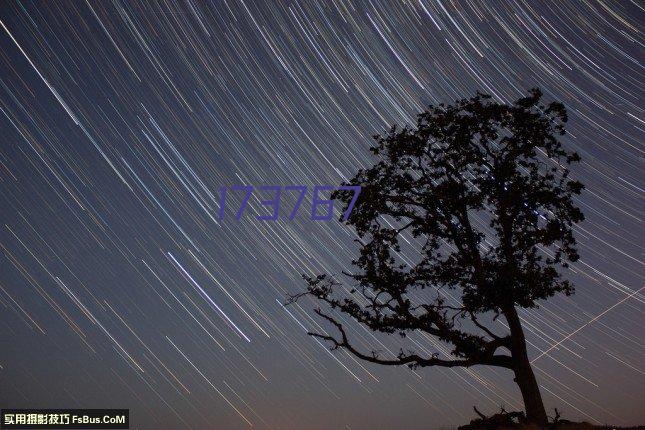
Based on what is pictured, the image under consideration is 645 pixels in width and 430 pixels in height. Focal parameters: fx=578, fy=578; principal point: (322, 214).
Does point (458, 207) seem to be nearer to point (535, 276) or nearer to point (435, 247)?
point (435, 247)

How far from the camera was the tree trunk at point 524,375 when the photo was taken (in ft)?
38.7

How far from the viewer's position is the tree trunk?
38.7 feet

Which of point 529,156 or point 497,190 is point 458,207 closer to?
point 497,190

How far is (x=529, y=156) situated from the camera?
13.0 meters

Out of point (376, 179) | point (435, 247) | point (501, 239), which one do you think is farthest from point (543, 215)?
point (376, 179)

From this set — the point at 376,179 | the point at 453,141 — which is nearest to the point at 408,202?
the point at 376,179

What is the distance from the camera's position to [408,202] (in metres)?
13.3

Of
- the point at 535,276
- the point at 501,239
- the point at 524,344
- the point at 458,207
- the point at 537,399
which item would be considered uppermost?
the point at 458,207

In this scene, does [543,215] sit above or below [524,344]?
above

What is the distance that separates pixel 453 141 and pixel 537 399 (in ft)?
19.1

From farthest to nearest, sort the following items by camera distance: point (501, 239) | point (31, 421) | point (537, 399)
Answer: point (31, 421) < point (501, 239) < point (537, 399)

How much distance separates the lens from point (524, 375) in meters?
12.2

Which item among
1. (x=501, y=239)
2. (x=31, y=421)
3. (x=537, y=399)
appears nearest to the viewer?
(x=537, y=399)

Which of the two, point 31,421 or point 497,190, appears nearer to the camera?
point 497,190
